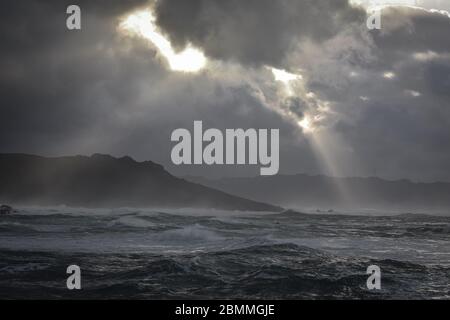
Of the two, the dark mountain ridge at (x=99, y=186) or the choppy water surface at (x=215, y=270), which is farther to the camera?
the dark mountain ridge at (x=99, y=186)

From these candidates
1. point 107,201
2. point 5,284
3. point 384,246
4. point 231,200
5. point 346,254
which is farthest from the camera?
point 231,200

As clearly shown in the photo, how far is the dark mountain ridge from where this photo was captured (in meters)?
121

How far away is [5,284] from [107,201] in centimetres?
11615

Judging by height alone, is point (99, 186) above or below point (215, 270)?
above

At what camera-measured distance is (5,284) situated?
1149 cm

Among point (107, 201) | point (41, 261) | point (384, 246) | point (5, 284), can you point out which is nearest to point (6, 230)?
point (41, 261)

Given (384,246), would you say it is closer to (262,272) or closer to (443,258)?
(443,258)

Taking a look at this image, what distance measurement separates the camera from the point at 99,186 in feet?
438

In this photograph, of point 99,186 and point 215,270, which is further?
point 99,186

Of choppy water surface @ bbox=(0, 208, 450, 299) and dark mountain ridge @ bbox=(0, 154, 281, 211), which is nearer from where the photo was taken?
choppy water surface @ bbox=(0, 208, 450, 299)

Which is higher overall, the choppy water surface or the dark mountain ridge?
the dark mountain ridge

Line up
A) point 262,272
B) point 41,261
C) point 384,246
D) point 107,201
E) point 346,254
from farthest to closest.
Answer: point 107,201, point 384,246, point 346,254, point 41,261, point 262,272

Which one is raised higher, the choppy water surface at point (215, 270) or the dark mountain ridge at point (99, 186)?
the dark mountain ridge at point (99, 186)

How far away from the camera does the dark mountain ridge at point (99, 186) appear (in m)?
121
